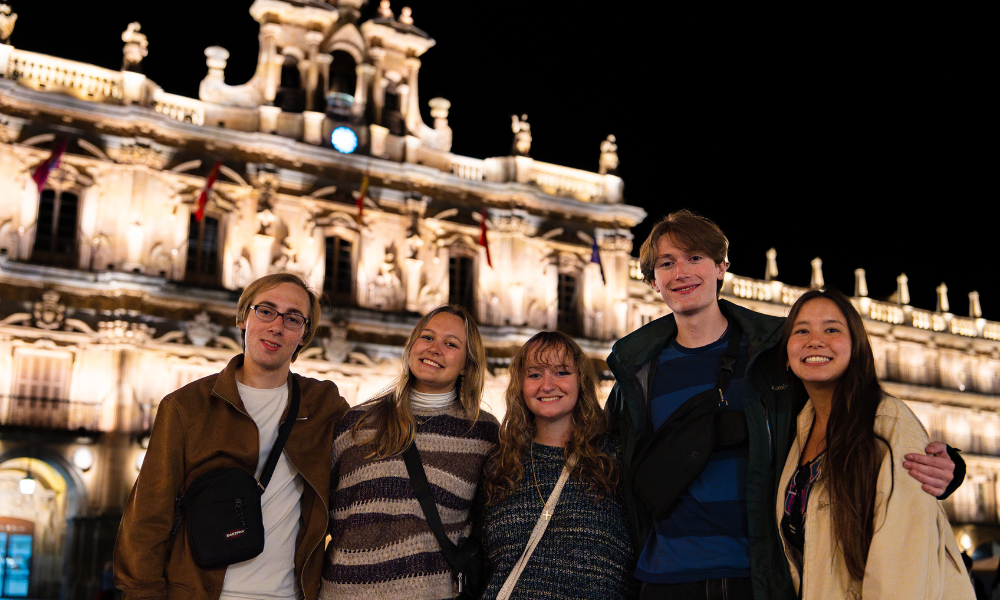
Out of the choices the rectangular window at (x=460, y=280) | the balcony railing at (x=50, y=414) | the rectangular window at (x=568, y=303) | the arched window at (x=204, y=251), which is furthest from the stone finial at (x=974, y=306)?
the balcony railing at (x=50, y=414)

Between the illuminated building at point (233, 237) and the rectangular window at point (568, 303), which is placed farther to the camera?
the rectangular window at point (568, 303)

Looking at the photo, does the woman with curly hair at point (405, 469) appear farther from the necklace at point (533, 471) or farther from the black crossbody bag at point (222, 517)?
the black crossbody bag at point (222, 517)

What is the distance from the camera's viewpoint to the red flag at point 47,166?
19.4m

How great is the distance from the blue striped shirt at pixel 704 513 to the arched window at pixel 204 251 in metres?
18.3

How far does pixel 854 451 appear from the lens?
4.20 m

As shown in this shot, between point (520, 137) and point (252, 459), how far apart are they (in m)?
22.0

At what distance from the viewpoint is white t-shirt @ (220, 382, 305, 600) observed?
15.1 ft

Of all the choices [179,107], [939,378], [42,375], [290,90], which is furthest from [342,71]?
[939,378]

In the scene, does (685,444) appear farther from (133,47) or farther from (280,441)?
(133,47)

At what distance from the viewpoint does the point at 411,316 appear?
22.9 m

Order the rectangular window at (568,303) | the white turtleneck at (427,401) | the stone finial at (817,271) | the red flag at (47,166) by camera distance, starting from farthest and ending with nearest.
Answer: the stone finial at (817,271) < the rectangular window at (568,303) < the red flag at (47,166) < the white turtleneck at (427,401)

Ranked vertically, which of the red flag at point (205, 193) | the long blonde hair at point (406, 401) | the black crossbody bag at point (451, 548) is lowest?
the black crossbody bag at point (451, 548)

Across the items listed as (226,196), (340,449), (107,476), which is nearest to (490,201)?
(226,196)

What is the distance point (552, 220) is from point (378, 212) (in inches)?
205
